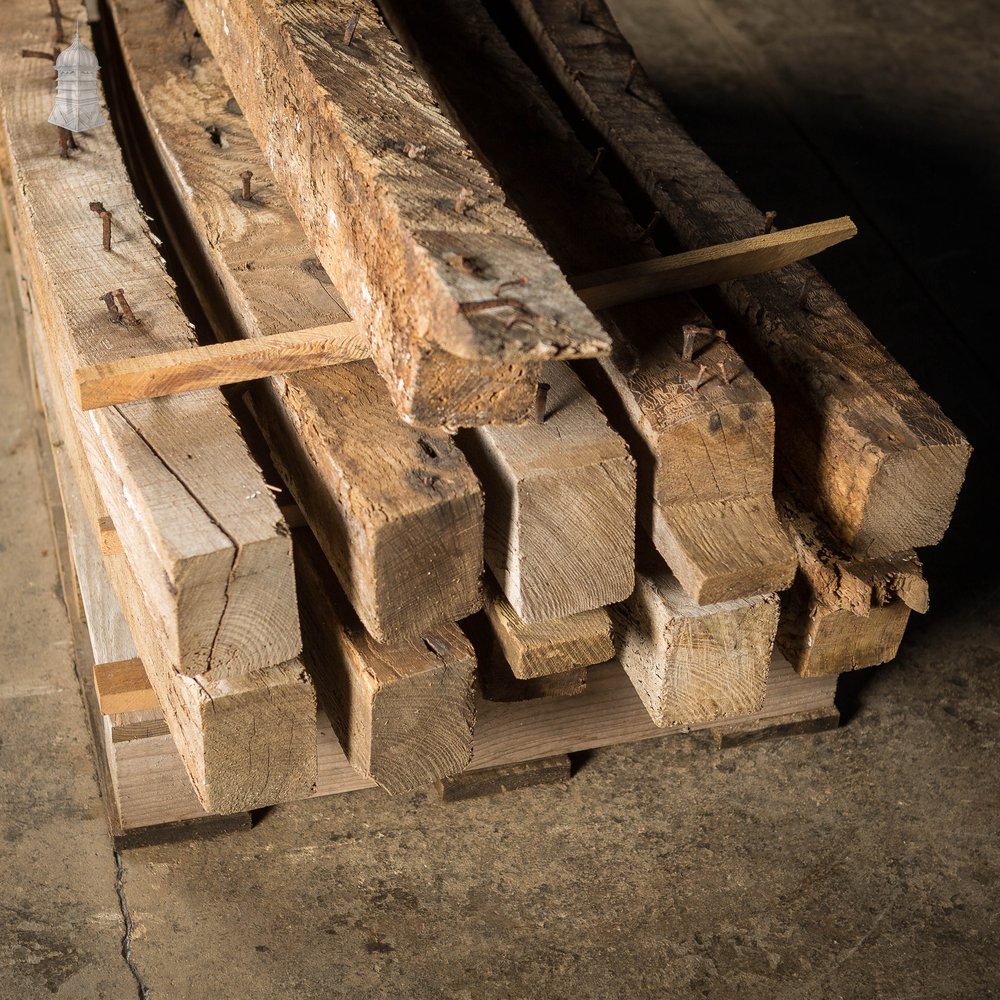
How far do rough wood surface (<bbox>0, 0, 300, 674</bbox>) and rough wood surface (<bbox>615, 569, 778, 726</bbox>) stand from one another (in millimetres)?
735

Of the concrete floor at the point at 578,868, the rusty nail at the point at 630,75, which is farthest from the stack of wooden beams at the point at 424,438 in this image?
the rusty nail at the point at 630,75

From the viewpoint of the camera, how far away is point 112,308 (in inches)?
115

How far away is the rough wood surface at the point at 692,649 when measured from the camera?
2852 mm

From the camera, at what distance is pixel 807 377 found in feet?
9.84

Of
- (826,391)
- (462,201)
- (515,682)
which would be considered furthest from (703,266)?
(515,682)

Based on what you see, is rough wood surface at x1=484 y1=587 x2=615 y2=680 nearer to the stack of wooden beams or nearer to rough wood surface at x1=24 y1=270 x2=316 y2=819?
the stack of wooden beams

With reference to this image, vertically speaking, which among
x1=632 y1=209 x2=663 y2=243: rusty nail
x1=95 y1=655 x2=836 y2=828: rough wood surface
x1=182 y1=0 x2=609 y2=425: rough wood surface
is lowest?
x1=95 y1=655 x2=836 y2=828: rough wood surface

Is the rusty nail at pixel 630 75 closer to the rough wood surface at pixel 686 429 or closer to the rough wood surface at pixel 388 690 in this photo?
the rough wood surface at pixel 686 429

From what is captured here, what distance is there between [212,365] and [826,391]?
3.97ft

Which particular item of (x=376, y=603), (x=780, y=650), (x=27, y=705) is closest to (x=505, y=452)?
(x=376, y=603)

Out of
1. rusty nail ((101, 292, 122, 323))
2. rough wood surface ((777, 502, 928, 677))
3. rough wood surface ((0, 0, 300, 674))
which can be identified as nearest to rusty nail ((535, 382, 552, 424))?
rough wood surface ((0, 0, 300, 674))

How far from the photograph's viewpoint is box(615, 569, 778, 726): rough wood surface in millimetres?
2852

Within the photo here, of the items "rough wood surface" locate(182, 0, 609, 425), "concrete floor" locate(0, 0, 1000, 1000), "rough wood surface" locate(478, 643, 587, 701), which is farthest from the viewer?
"rough wood surface" locate(478, 643, 587, 701)

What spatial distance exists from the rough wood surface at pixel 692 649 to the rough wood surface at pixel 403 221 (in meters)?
0.57
